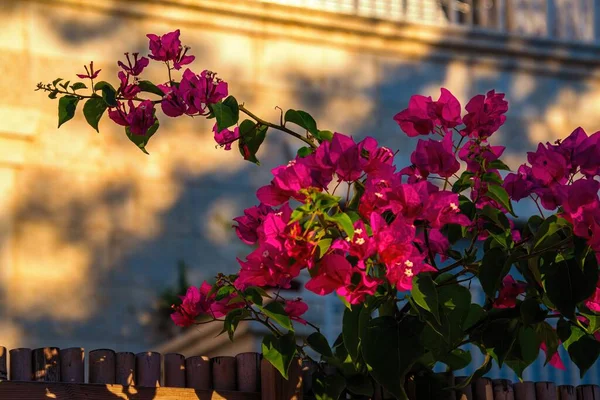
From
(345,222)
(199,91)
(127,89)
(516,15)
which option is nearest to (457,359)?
(345,222)

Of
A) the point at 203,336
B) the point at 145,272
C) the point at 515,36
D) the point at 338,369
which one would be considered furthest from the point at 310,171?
the point at 515,36

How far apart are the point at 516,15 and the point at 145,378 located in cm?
647

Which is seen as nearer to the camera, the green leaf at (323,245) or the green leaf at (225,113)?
the green leaf at (323,245)

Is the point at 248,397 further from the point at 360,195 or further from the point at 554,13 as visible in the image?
the point at 554,13

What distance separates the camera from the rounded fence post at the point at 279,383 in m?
3.67

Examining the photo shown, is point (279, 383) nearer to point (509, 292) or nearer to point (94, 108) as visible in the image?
point (509, 292)

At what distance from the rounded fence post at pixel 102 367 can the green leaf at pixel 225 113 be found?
2.32ft

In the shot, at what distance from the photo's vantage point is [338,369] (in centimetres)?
365

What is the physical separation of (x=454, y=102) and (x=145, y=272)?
5011mm

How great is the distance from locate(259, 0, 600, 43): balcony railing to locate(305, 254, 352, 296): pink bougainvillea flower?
6.44 m

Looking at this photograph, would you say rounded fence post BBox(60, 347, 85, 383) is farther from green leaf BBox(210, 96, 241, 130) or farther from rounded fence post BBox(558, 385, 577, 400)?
rounded fence post BBox(558, 385, 577, 400)

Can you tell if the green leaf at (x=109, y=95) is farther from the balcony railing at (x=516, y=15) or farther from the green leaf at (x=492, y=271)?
the balcony railing at (x=516, y=15)

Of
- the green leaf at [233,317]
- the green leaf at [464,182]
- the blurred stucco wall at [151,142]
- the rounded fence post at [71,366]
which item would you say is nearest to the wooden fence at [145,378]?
the rounded fence post at [71,366]

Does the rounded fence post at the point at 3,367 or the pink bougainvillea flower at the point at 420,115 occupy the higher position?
the pink bougainvillea flower at the point at 420,115
